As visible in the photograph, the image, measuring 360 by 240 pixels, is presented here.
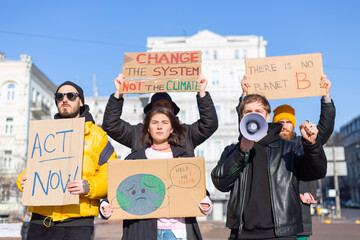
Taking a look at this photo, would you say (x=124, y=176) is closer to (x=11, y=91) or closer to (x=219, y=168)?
(x=219, y=168)

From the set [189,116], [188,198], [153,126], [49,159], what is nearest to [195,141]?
[153,126]

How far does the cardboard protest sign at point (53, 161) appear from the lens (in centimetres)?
366

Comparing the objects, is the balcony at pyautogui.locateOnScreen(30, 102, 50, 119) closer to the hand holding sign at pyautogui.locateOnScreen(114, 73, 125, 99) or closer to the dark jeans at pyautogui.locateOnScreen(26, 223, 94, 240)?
the hand holding sign at pyautogui.locateOnScreen(114, 73, 125, 99)

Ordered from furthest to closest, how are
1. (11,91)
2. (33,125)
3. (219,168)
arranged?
1. (11,91)
2. (33,125)
3. (219,168)

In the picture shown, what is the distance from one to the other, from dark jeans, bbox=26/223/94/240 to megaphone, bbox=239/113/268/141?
172 cm

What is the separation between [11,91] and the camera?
41938 millimetres

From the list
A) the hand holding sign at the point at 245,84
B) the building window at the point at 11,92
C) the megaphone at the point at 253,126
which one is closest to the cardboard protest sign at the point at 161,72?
the hand holding sign at the point at 245,84

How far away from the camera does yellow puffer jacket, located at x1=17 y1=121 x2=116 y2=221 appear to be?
146 inches

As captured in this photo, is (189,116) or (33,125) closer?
(33,125)

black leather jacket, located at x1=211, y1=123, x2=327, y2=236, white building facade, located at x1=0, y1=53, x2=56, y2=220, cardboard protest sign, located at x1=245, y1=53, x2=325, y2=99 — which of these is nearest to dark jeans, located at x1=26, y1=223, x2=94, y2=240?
black leather jacket, located at x1=211, y1=123, x2=327, y2=236

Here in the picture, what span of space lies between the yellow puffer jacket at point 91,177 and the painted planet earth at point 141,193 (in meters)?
0.24

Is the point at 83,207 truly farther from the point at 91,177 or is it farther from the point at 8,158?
the point at 8,158

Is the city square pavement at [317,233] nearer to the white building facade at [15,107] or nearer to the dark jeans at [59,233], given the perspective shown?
the dark jeans at [59,233]

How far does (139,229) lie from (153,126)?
→ 971mm
